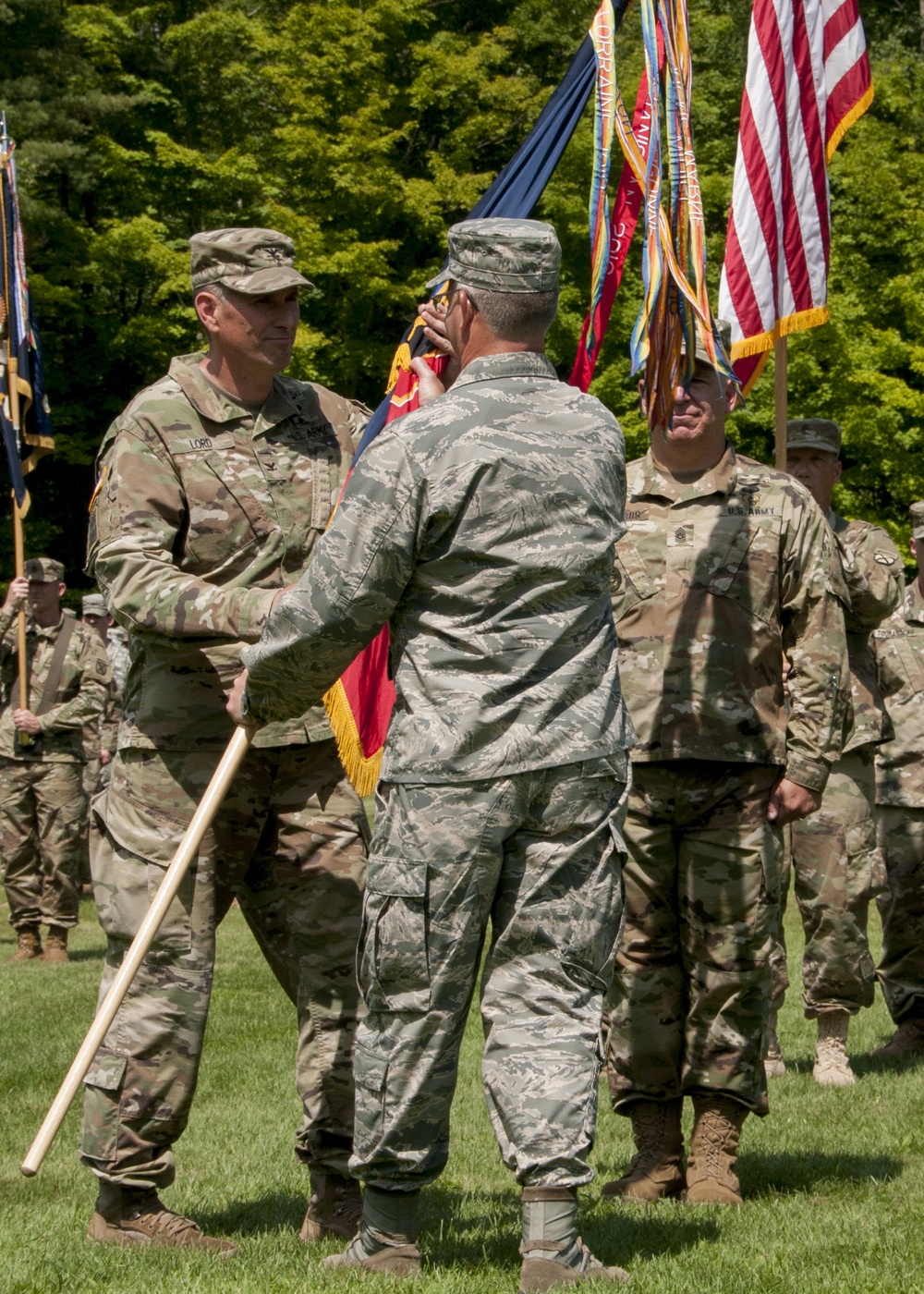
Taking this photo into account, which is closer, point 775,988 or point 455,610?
point 455,610

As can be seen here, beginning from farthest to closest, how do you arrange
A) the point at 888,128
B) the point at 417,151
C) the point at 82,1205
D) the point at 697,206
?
the point at 417,151 < the point at 888,128 < the point at 697,206 < the point at 82,1205

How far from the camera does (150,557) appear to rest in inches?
206

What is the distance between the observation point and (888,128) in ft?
86.6

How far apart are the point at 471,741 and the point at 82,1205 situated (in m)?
2.73

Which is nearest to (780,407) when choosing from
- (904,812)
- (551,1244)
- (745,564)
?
(745,564)

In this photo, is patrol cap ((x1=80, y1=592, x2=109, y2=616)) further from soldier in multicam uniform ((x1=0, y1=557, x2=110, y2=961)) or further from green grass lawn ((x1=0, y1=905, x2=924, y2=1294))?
green grass lawn ((x1=0, y1=905, x2=924, y2=1294))

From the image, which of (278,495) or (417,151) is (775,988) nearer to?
(278,495)

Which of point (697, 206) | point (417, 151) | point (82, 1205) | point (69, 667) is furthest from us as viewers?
point (417, 151)

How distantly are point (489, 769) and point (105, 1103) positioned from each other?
5.74 feet

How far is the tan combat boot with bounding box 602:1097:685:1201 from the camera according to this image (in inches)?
234

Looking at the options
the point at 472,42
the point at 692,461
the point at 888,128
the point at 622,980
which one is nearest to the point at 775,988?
the point at 622,980

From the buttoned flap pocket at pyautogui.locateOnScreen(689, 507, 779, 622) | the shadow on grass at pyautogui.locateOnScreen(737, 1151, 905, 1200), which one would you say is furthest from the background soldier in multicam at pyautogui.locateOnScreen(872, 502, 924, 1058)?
the buttoned flap pocket at pyautogui.locateOnScreen(689, 507, 779, 622)

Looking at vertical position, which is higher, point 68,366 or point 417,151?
point 417,151

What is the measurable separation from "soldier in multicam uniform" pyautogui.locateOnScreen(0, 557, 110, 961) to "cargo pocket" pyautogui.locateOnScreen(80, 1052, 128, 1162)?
9517 mm
